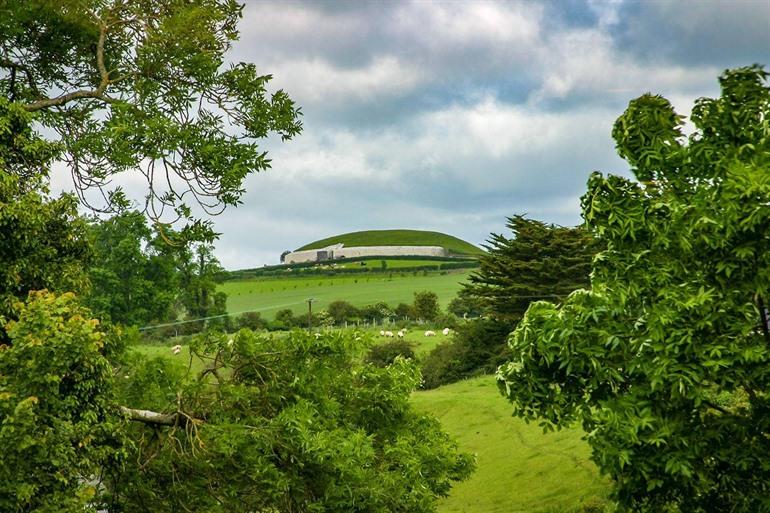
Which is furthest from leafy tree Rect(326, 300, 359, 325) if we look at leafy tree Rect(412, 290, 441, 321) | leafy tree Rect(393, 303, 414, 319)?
leafy tree Rect(412, 290, 441, 321)

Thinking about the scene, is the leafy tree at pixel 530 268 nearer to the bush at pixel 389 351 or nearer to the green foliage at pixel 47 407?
the bush at pixel 389 351

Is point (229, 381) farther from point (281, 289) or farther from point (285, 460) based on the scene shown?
point (281, 289)

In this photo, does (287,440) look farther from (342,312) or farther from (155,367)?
(342,312)

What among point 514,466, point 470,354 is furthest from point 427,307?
point 514,466

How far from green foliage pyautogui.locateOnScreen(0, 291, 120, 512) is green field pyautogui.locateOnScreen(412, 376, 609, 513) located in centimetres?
2073

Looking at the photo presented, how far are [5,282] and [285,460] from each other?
20.3ft

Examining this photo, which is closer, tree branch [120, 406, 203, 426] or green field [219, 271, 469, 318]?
tree branch [120, 406, 203, 426]

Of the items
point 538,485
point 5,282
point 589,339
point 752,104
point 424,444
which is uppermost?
point 752,104

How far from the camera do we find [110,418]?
13.6 metres

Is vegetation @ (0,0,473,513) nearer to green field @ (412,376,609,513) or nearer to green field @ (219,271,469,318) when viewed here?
green field @ (412,376,609,513)

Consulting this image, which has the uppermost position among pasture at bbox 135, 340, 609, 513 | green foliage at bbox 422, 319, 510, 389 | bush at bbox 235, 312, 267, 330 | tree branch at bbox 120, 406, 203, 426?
bush at bbox 235, 312, 267, 330

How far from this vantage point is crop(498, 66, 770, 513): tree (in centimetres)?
1202

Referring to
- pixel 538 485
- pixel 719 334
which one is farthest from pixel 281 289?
pixel 719 334

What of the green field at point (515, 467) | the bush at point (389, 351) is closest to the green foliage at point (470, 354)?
the bush at point (389, 351)
